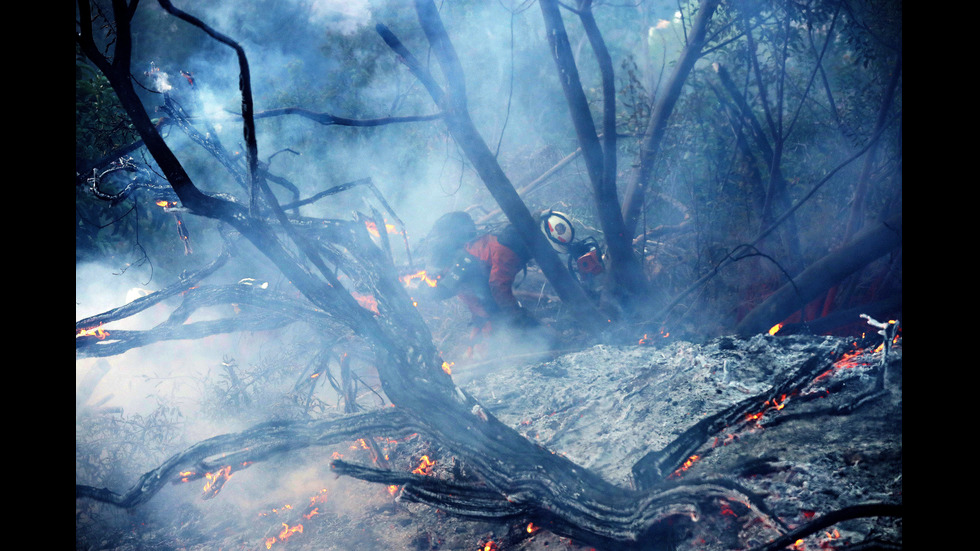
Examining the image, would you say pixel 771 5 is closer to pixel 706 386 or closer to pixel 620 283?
pixel 620 283

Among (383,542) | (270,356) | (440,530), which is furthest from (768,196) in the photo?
(270,356)

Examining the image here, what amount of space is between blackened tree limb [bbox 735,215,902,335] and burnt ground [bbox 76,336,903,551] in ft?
3.54

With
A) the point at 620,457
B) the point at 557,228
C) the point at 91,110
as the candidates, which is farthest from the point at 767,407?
the point at 91,110

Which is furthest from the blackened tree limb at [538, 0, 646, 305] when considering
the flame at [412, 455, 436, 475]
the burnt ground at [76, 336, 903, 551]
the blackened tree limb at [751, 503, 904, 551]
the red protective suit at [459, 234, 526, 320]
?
the blackened tree limb at [751, 503, 904, 551]

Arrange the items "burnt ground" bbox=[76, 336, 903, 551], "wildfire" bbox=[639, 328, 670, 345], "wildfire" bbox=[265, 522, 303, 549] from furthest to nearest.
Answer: "wildfire" bbox=[639, 328, 670, 345] → "wildfire" bbox=[265, 522, 303, 549] → "burnt ground" bbox=[76, 336, 903, 551]

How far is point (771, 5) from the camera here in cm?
580

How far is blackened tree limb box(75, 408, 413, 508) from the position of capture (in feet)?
10.6

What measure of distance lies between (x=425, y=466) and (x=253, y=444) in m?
1.60

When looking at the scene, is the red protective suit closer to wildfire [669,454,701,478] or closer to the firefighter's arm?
the firefighter's arm

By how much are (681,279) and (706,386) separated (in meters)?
4.00

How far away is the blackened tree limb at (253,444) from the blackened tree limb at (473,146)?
280cm

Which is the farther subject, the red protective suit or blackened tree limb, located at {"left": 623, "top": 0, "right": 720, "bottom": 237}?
the red protective suit

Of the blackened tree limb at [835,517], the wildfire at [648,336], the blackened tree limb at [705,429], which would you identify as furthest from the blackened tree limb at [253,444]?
the wildfire at [648,336]
